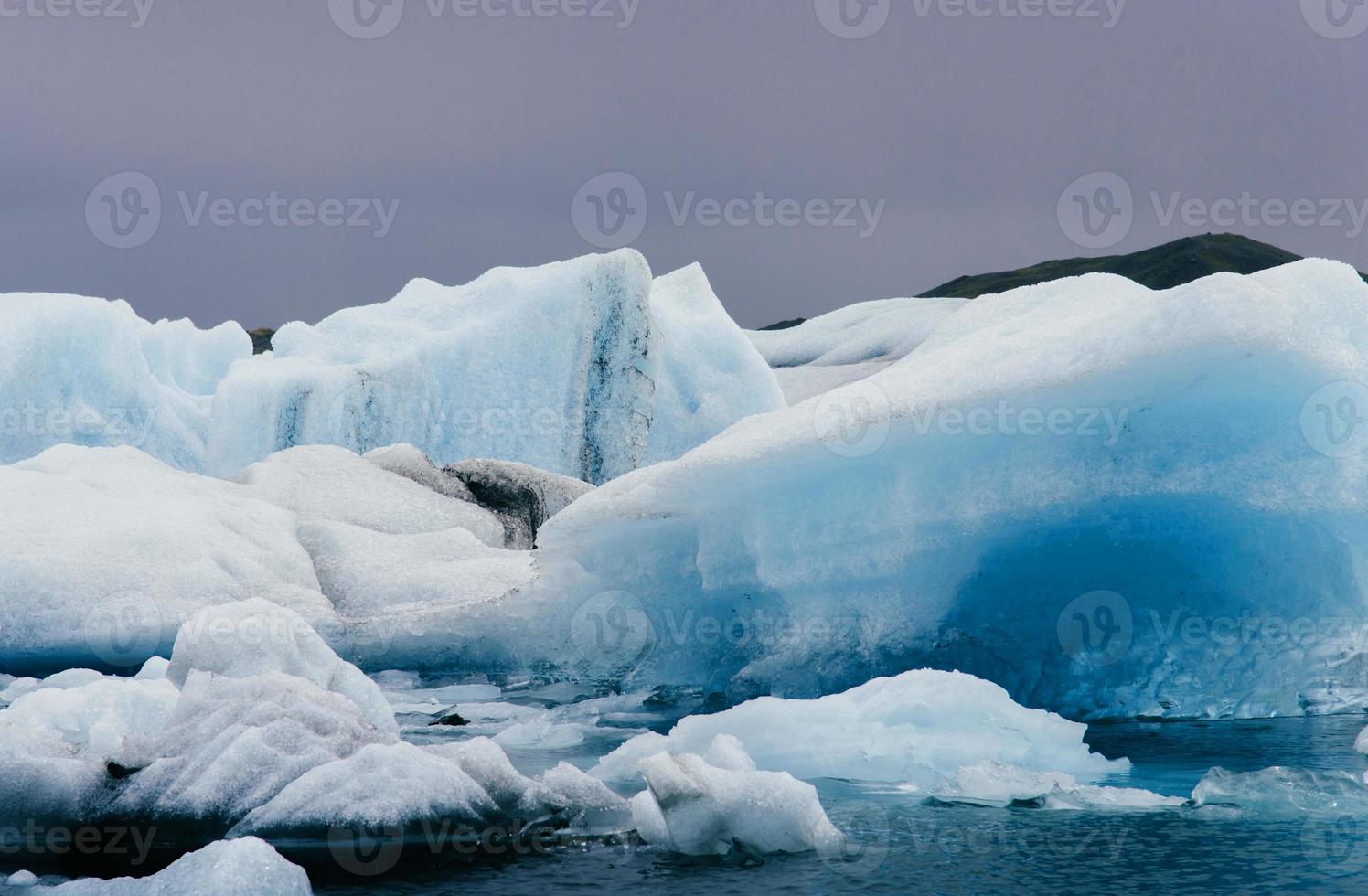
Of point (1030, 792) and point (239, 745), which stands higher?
point (239, 745)

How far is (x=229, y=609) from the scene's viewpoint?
983 cm

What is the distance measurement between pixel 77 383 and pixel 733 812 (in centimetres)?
2200

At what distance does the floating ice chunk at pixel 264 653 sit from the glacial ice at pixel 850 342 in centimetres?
3173

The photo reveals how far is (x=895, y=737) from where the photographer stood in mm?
8406

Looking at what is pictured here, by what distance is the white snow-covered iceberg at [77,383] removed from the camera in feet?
77.5

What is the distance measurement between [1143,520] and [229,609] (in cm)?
726

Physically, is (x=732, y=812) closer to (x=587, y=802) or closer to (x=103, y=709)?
(x=587, y=802)

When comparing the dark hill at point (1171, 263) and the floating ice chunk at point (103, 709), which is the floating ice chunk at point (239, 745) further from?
the dark hill at point (1171, 263)

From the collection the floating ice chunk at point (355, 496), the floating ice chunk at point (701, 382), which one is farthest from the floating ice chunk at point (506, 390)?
the floating ice chunk at point (355, 496)

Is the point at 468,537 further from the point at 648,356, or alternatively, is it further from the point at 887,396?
the point at 887,396

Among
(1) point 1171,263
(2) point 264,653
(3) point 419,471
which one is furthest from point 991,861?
(1) point 1171,263

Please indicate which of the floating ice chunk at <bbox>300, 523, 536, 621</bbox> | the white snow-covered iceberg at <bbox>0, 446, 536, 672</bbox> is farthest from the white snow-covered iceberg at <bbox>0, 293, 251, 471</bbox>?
the floating ice chunk at <bbox>300, 523, 536, 621</bbox>

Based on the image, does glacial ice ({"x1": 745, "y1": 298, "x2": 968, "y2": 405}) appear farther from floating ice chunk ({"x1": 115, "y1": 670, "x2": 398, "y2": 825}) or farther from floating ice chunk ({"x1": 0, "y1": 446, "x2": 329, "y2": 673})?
floating ice chunk ({"x1": 115, "y1": 670, "x2": 398, "y2": 825})

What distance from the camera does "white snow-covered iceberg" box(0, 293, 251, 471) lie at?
2362cm
